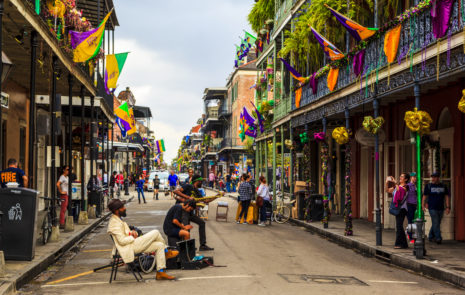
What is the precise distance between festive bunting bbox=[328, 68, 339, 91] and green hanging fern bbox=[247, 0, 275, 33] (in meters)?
13.2

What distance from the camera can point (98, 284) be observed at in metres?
8.66

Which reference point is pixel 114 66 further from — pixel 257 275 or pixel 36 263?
pixel 257 275

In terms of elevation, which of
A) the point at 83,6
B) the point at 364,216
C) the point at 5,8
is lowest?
the point at 364,216

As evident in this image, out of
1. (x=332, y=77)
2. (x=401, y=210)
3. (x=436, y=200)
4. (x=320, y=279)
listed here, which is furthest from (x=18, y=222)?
(x=332, y=77)

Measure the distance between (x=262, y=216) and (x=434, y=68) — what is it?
10.1 m

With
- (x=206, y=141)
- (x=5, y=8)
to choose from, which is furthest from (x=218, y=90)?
(x=5, y=8)

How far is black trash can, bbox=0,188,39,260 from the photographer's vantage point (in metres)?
9.48

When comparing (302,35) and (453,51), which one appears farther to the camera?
(302,35)

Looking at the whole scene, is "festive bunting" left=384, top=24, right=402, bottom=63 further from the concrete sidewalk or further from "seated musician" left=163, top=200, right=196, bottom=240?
the concrete sidewalk

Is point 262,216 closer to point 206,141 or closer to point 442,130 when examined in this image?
point 442,130

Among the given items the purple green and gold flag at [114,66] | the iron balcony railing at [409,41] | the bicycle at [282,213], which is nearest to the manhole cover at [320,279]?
the iron balcony railing at [409,41]

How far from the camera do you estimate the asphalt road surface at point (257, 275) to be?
27.0 feet

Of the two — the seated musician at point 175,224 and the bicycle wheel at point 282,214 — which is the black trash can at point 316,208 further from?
the seated musician at point 175,224

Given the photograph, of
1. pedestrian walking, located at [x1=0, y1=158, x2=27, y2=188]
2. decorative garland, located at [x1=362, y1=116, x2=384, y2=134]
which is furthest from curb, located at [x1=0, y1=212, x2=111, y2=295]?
decorative garland, located at [x1=362, y1=116, x2=384, y2=134]
